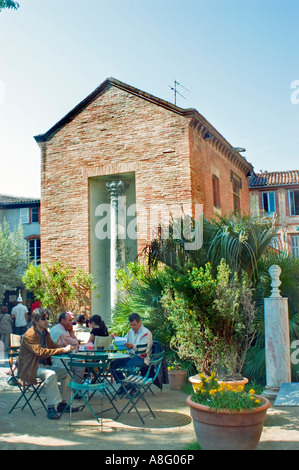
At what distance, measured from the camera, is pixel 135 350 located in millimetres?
6879

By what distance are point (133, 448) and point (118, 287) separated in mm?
8932

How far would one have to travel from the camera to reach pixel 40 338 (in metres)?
6.28

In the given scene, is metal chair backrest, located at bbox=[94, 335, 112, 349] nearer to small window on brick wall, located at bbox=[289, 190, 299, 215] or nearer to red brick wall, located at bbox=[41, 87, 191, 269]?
red brick wall, located at bbox=[41, 87, 191, 269]

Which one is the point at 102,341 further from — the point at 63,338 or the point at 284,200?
the point at 284,200

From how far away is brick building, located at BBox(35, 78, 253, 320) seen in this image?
13766 mm

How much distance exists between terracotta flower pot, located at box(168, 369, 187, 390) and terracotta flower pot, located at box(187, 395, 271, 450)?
3488 mm

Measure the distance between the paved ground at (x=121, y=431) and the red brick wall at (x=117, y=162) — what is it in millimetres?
7875

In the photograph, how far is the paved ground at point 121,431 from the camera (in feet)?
16.1

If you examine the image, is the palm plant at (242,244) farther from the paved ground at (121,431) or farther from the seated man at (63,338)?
the seated man at (63,338)

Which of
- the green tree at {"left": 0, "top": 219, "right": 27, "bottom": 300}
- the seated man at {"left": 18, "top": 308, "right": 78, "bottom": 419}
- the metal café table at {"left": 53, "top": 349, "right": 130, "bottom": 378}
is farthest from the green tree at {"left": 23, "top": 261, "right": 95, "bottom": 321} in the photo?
the green tree at {"left": 0, "top": 219, "right": 27, "bottom": 300}

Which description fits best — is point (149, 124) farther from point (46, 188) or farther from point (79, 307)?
point (79, 307)

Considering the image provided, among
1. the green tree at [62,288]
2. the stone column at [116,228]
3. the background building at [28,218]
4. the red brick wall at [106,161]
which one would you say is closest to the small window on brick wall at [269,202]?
the background building at [28,218]

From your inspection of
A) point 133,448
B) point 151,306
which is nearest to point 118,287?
point 151,306

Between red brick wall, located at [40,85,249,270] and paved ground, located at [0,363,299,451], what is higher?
red brick wall, located at [40,85,249,270]
